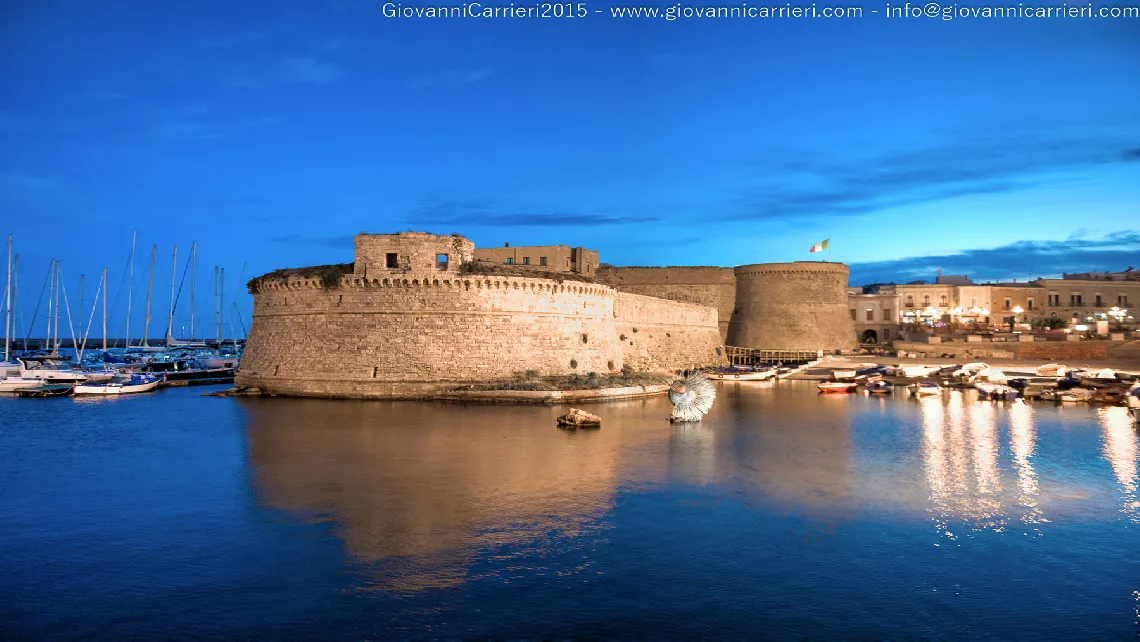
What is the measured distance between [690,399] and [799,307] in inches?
1048

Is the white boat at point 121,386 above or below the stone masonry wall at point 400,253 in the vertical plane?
below

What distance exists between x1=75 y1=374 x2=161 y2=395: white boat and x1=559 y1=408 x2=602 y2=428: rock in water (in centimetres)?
1951

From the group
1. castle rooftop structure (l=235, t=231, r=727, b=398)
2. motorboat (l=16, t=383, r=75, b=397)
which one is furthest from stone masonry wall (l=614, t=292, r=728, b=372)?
motorboat (l=16, t=383, r=75, b=397)

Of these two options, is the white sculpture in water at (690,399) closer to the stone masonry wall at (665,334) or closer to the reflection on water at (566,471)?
the reflection on water at (566,471)

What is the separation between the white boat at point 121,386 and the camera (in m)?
28.0

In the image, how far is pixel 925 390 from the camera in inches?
1144

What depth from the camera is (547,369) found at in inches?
1017

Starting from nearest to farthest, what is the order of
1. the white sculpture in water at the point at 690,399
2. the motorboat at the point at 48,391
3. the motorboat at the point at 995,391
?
the white sculpture in water at the point at 690,399 → the motorboat at the point at 48,391 → the motorboat at the point at 995,391

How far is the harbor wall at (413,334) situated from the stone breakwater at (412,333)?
34mm

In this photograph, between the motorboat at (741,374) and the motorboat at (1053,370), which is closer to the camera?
the motorboat at (1053,370)

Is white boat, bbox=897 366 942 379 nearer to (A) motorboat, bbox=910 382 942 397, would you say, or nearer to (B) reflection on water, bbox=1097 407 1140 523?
(A) motorboat, bbox=910 382 942 397

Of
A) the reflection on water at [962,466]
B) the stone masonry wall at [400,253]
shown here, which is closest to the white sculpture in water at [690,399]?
the reflection on water at [962,466]

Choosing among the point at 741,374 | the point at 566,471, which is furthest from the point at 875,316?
the point at 566,471

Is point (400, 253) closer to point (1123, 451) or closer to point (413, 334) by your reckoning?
point (413, 334)
